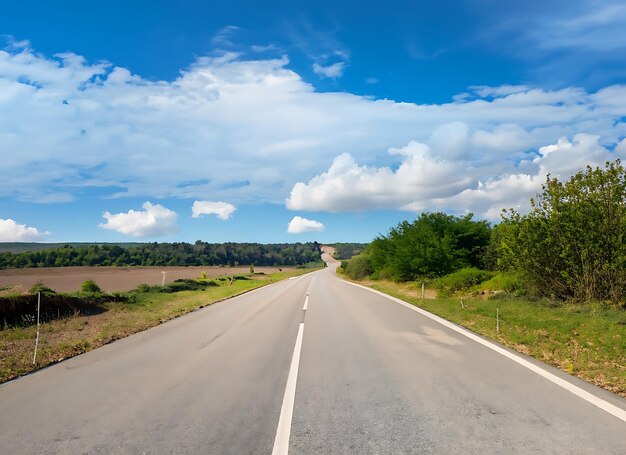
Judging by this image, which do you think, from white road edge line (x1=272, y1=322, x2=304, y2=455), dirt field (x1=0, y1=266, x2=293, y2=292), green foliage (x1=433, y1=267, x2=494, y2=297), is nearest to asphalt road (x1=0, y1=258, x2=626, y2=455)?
white road edge line (x1=272, y1=322, x2=304, y2=455)

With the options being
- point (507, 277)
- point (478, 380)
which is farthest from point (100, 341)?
point (507, 277)

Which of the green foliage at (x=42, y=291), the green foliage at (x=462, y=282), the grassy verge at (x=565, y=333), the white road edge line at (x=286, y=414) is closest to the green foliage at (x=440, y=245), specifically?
the green foliage at (x=462, y=282)

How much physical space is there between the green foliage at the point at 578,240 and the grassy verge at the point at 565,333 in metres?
1.20

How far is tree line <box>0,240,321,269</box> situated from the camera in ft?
354

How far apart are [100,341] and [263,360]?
5128mm

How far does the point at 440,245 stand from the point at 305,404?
3045 centimetres

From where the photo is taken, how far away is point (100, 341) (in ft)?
35.4

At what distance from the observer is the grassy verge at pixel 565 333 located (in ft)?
24.4

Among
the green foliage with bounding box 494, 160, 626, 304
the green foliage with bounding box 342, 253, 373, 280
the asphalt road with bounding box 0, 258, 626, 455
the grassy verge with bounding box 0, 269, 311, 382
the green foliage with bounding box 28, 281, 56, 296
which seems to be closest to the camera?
the asphalt road with bounding box 0, 258, 626, 455

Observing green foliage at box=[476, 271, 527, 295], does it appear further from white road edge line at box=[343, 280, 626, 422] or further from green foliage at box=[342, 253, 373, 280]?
green foliage at box=[342, 253, 373, 280]

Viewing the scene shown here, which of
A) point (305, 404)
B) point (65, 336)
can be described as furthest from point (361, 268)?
point (305, 404)

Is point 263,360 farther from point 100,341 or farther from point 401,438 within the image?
point 100,341

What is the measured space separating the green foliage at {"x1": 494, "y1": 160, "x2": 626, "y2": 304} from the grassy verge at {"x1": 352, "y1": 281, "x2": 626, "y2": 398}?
1203 mm

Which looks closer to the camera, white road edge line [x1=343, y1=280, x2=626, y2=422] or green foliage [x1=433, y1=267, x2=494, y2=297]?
white road edge line [x1=343, y1=280, x2=626, y2=422]
